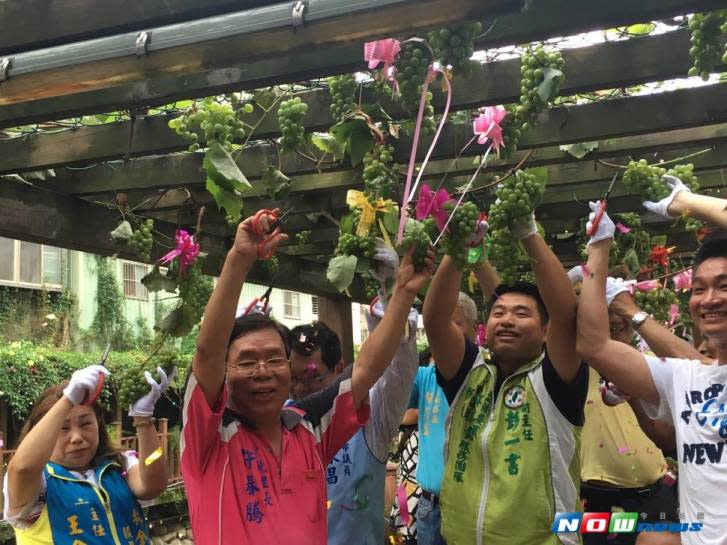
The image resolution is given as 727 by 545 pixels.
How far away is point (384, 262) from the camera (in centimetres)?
191

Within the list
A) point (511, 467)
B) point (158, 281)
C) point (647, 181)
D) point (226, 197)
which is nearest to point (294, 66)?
point (226, 197)

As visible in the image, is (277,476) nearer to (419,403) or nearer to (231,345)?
(231,345)

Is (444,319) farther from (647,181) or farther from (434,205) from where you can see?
(647,181)

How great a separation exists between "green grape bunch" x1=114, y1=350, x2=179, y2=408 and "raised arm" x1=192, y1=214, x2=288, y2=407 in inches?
19.4

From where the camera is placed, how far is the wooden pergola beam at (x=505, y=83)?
236 cm

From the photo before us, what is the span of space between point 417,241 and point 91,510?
127 centimetres

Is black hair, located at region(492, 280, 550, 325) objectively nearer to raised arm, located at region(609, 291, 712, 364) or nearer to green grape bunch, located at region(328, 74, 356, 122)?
raised arm, located at region(609, 291, 712, 364)

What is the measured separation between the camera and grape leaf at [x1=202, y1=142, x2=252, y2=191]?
5.66 ft

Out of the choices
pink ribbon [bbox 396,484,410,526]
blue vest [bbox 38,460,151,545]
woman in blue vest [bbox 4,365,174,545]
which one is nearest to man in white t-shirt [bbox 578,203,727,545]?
woman in blue vest [bbox 4,365,174,545]

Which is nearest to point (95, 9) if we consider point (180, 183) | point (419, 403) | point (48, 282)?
point (180, 183)

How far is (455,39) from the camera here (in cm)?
149

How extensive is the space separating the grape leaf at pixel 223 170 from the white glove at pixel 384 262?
0.36 meters

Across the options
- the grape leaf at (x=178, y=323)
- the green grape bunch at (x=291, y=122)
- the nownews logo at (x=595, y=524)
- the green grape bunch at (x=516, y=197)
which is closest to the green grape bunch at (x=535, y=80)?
the green grape bunch at (x=516, y=197)

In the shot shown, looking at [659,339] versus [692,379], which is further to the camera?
[659,339]
